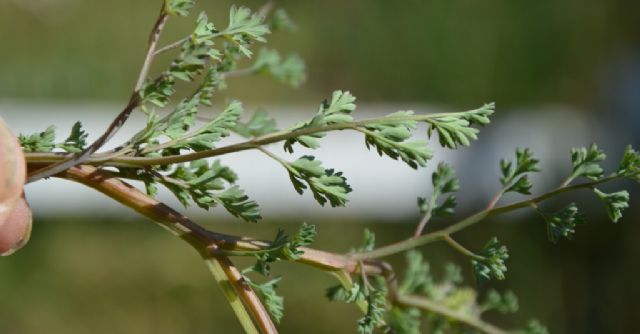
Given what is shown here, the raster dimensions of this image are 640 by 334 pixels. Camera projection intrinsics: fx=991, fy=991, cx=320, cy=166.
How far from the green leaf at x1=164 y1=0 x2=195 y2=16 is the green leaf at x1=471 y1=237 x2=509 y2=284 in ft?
0.62

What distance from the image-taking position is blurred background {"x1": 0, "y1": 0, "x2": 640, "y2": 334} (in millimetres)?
1904

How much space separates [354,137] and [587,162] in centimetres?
177

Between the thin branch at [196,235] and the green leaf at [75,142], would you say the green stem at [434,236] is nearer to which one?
the thin branch at [196,235]

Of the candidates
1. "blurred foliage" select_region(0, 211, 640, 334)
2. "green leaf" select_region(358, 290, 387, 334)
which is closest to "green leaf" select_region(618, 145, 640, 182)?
"green leaf" select_region(358, 290, 387, 334)

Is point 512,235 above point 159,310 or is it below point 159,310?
above

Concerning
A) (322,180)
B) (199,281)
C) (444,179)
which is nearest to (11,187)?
(322,180)

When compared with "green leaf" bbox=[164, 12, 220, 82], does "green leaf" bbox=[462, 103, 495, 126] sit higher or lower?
higher

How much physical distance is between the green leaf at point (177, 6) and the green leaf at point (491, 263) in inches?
7.4

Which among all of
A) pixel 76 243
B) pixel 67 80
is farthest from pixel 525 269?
pixel 67 80

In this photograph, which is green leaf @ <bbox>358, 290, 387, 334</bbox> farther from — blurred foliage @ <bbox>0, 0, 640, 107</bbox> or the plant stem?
blurred foliage @ <bbox>0, 0, 640, 107</bbox>

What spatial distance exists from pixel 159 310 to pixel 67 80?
0.67m

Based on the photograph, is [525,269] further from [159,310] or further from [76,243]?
[76,243]

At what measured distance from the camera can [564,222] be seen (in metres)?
0.50

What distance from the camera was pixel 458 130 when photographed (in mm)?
456
